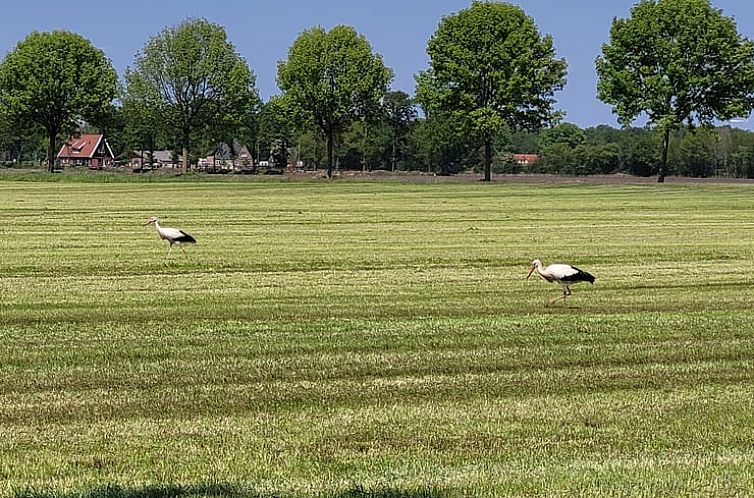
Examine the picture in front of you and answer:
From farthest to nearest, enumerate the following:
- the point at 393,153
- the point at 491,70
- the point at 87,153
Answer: the point at 87,153, the point at 393,153, the point at 491,70

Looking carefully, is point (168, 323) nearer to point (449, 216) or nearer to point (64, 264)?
point (64, 264)

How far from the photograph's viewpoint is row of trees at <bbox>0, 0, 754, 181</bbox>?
88062 millimetres

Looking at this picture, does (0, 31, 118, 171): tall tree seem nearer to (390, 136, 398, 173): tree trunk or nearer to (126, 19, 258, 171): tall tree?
(126, 19, 258, 171): tall tree

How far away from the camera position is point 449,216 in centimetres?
4612

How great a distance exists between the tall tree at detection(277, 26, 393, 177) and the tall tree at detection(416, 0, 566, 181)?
981cm

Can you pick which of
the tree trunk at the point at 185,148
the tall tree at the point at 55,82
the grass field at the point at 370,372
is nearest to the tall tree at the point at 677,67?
the tree trunk at the point at 185,148

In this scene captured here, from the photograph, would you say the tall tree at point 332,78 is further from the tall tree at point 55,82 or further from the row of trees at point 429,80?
the tall tree at point 55,82

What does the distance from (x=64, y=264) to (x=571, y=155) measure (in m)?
134

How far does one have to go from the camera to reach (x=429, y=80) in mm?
96188

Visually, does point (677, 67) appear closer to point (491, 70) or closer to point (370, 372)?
point (491, 70)

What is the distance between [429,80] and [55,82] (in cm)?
3530

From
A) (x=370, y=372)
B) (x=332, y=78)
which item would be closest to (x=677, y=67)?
(x=332, y=78)

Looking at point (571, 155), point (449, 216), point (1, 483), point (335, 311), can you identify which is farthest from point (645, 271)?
point (571, 155)

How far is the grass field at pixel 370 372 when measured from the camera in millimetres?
8500
